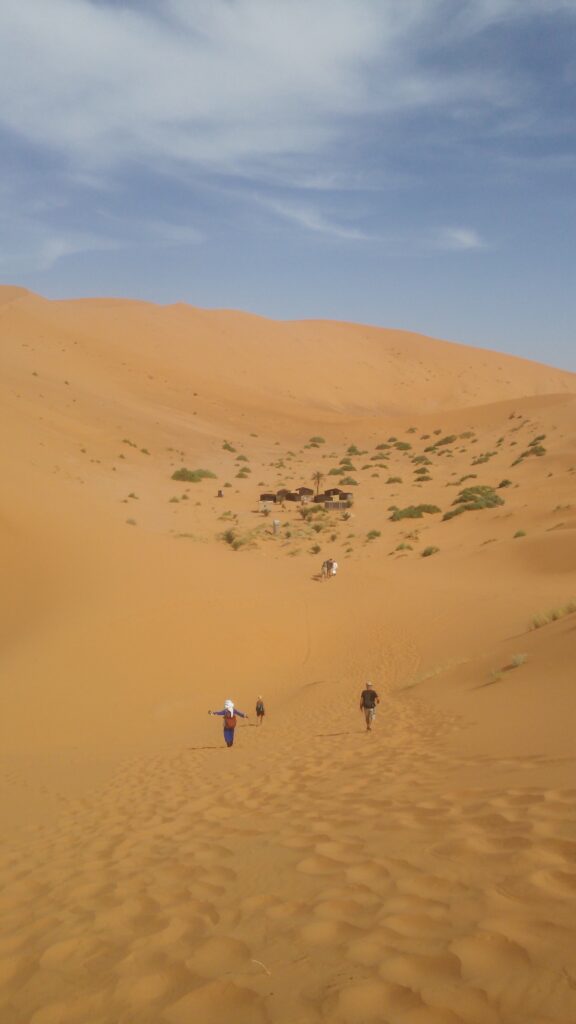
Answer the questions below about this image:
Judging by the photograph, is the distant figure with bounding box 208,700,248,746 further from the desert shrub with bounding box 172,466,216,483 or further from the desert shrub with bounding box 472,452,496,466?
the desert shrub with bounding box 472,452,496,466

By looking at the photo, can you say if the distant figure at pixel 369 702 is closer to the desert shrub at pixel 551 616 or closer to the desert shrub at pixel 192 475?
the desert shrub at pixel 551 616

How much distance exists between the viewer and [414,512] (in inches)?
1300

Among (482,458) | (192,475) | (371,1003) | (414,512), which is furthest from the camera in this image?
(482,458)

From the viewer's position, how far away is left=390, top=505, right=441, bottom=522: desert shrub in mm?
32781

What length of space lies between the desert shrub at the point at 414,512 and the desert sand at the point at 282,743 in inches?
28.7

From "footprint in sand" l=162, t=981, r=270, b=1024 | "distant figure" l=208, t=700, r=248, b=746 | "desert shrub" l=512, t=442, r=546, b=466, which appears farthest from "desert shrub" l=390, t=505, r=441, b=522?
"footprint in sand" l=162, t=981, r=270, b=1024

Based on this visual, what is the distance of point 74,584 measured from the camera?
2033 centimetres

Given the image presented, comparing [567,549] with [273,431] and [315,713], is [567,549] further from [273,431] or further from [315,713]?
[273,431]

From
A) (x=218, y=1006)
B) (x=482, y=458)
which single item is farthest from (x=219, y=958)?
Result: (x=482, y=458)

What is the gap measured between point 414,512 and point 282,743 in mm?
23592

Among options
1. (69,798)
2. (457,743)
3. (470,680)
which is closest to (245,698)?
(470,680)

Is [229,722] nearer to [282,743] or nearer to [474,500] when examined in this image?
[282,743]

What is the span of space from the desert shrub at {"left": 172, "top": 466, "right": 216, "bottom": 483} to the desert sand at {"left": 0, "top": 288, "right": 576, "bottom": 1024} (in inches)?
36.6

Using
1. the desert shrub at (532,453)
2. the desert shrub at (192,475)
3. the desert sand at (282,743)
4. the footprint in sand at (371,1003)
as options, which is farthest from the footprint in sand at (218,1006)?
the desert shrub at (532,453)
